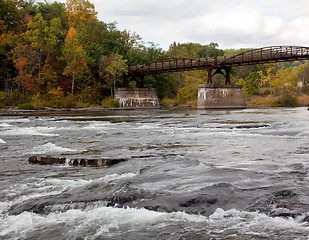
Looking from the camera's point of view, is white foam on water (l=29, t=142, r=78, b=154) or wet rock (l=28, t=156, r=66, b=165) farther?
white foam on water (l=29, t=142, r=78, b=154)

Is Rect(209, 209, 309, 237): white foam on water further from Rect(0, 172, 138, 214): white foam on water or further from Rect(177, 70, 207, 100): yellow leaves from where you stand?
Rect(177, 70, 207, 100): yellow leaves

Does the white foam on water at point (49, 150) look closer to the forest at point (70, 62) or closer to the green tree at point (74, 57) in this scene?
the forest at point (70, 62)

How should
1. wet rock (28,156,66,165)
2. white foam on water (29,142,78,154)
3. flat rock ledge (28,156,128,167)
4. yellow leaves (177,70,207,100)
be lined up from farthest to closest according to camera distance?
yellow leaves (177,70,207,100), white foam on water (29,142,78,154), wet rock (28,156,66,165), flat rock ledge (28,156,128,167)

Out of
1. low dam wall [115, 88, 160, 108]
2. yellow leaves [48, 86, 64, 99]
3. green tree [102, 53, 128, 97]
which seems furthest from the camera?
low dam wall [115, 88, 160, 108]

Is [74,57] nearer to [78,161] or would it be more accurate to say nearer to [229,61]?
[229,61]

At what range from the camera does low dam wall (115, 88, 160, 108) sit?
59.2 metres

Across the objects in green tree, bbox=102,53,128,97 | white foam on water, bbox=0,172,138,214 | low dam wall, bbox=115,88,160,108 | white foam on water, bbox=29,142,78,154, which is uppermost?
green tree, bbox=102,53,128,97

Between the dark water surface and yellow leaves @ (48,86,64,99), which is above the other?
yellow leaves @ (48,86,64,99)

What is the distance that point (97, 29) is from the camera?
6506cm

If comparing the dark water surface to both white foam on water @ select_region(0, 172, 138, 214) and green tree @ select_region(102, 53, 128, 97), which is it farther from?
green tree @ select_region(102, 53, 128, 97)

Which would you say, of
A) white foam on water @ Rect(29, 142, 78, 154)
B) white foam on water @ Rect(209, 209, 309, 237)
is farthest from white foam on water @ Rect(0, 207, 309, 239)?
white foam on water @ Rect(29, 142, 78, 154)

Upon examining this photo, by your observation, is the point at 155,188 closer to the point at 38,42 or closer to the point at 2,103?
the point at 2,103

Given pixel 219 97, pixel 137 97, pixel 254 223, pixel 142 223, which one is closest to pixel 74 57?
pixel 137 97

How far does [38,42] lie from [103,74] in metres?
13.5
